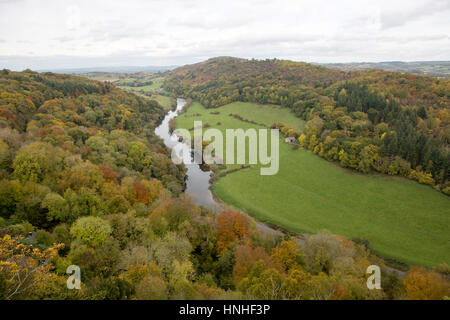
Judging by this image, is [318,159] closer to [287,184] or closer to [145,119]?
[287,184]

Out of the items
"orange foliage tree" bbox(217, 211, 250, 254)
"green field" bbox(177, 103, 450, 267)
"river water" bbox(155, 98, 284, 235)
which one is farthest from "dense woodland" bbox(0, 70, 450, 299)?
"green field" bbox(177, 103, 450, 267)

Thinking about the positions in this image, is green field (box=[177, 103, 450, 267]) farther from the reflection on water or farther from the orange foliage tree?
the orange foliage tree

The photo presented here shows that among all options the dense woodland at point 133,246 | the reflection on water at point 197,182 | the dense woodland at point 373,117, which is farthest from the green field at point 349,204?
the dense woodland at point 133,246

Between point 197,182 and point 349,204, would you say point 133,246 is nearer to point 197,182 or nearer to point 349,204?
point 197,182

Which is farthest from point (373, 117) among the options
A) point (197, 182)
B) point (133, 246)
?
point (133, 246)

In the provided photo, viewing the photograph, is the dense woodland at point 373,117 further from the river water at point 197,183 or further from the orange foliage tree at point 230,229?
the orange foliage tree at point 230,229

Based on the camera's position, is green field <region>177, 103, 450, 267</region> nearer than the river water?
Yes
